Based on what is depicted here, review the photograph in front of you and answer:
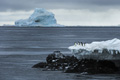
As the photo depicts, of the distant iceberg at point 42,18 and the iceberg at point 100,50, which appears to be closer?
the iceberg at point 100,50

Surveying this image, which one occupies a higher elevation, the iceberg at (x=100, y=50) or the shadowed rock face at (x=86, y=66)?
the iceberg at (x=100, y=50)

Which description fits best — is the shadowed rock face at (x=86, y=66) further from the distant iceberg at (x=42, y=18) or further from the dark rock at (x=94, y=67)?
the distant iceberg at (x=42, y=18)

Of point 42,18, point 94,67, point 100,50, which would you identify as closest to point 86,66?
point 94,67

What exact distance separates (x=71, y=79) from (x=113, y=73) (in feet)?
12.6

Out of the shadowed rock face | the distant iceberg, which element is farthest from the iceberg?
the distant iceberg

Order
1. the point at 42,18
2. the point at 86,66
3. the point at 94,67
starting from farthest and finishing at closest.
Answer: the point at 42,18
the point at 86,66
the point at 94,67

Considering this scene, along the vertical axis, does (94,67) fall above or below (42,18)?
below

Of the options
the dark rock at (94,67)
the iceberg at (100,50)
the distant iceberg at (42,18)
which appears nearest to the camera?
the iceberg at (100,50)

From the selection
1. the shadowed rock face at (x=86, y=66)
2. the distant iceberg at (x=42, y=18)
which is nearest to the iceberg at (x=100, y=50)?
the shadowed rock face at (x=86, y=66)

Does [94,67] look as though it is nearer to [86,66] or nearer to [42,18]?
[86,66]

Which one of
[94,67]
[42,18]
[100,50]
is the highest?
[100,50]

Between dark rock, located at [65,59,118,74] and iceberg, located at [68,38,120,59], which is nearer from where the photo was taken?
iceberg, located at [68,38,120,59]

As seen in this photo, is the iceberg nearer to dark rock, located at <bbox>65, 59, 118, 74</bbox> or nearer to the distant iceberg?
dark rock, located at <bbox>65, 59, 118, 74</bbox>

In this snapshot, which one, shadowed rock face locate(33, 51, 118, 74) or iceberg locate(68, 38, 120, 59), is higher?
iceberg locate(68, 38, 120, 59)
